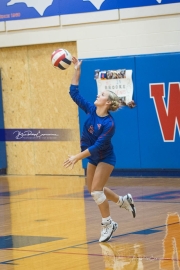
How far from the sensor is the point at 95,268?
766 cm

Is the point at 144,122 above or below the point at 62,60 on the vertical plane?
below

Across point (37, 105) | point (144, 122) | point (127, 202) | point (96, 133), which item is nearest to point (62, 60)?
point (96, 133)

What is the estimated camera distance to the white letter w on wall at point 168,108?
1566 cm

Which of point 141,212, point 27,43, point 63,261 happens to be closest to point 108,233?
Result: point 63,261

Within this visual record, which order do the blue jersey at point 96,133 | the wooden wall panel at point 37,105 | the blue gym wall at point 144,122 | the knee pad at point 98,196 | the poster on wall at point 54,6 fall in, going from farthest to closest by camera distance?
the wooden wall panel at point 37,105 → the poster on wall at point 54,6 → the blue gym wall at point 144,122 → the knee pad at point 98,196 → the blue jersey at point 96,133

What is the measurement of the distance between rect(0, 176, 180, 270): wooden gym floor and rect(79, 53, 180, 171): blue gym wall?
489 millimetres

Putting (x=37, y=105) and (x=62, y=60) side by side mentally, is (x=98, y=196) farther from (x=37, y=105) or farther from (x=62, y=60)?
(x=37, y=105)

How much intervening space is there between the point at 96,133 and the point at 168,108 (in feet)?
22.0

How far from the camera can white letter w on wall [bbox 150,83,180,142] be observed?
15.7 m

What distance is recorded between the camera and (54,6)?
57.3 feet

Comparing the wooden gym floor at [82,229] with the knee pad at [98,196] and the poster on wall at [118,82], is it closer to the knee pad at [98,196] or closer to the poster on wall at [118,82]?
the knee pad at [98,196]

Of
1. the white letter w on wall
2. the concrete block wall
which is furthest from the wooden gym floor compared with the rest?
the concrete block wall

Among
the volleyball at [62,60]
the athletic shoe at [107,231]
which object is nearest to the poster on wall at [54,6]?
the volleyball at [62,60]

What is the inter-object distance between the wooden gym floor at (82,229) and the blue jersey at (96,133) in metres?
1.14
